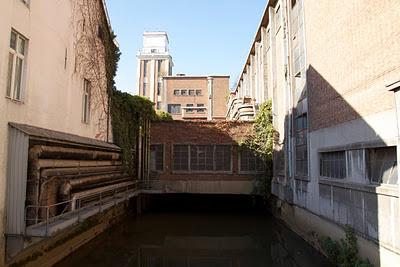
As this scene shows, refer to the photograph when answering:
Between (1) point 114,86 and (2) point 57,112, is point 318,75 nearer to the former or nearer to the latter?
(2) point 57,112

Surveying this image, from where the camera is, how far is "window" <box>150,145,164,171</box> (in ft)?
62.4

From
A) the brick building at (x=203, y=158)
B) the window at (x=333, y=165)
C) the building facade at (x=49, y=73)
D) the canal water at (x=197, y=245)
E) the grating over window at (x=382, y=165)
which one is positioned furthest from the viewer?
the brick building at (x=203, y=158)

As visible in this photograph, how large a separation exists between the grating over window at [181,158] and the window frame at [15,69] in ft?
37.6

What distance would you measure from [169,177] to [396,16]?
13964 millimetres

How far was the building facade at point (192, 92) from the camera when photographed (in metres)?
47.0

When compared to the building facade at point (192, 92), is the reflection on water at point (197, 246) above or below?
below

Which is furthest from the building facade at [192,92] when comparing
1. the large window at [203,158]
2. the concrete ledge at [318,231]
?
the concrete ledge at [318,231]

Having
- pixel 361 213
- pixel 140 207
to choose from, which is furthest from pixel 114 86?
pixel 361 213

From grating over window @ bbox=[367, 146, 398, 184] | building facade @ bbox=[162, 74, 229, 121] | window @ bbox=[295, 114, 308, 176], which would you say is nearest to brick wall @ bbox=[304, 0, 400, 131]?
grating over window @ bbox=[367, 146, 398, 184]

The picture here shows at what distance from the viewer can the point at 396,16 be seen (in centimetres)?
652

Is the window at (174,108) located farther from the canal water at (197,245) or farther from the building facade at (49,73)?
the building facade at (49,73)

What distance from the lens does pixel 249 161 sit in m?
18.8

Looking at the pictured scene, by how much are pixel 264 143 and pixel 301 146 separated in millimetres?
5457

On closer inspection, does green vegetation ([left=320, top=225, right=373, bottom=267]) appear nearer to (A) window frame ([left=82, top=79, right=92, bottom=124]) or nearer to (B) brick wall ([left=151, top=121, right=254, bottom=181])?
(A) window frame ([left=82, top=79, right=92, bottom=124])
